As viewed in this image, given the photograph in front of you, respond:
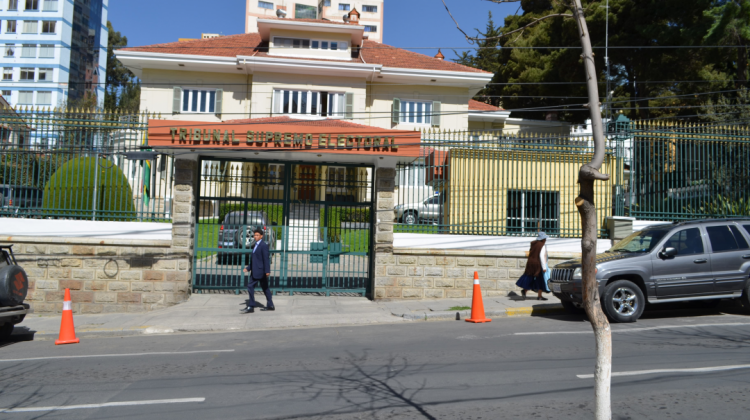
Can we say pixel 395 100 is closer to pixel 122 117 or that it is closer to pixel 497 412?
pixel 122 117

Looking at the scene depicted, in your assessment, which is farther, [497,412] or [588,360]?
[588,360]

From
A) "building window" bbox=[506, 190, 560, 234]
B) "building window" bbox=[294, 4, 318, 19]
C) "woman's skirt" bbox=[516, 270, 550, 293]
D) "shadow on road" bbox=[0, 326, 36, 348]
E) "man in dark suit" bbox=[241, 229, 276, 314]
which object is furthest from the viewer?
"building window" bbox=[294, 4, 318, 19]

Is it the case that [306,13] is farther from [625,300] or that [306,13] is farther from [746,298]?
[746,298]

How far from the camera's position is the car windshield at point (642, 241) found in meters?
10.5

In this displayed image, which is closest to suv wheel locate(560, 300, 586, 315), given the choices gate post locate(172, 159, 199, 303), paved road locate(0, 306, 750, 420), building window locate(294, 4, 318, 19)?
paved road locate(0, 306, 750, 420)

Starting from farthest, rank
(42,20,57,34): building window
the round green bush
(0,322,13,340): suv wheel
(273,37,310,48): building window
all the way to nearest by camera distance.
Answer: (42,20,57,34): building window
(273,37,310,48): building window
the round green bush
(0,322,13,340): suv wheel

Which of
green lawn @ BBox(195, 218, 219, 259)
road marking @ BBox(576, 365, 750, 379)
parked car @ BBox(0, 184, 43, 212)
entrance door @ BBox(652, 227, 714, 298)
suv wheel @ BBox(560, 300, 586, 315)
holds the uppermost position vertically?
parked car @ BBox(0, 184, 43, 212)

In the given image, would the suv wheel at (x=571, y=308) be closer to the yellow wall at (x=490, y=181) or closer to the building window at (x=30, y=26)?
the yellow wall at (x=490, y=181)

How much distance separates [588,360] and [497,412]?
99.2 inches

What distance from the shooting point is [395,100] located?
2892 centimetres

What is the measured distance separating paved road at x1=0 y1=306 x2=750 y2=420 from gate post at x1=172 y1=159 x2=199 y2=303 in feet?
10.4

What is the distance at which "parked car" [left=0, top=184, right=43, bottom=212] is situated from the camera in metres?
13.3

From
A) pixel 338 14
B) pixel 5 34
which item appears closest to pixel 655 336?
pixel 338 14

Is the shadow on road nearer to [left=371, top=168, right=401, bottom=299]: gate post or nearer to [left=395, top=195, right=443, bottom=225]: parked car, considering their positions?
[left=371, top=168, right=401, bottom=299]: gate post
